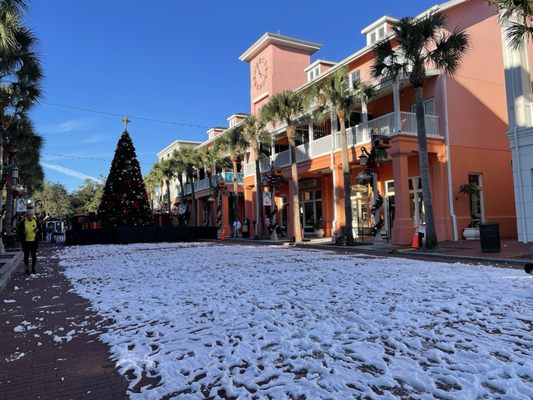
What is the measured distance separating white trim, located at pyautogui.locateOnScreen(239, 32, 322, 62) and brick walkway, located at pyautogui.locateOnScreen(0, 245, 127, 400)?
101 feet

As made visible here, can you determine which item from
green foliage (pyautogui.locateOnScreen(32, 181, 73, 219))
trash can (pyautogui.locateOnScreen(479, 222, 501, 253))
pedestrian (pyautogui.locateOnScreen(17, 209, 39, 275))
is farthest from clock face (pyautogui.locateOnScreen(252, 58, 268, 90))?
green foliage (pyautogui.locateOnScreen(32, 181, 73, 219))

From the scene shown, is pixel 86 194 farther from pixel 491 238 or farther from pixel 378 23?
pixel 491 238

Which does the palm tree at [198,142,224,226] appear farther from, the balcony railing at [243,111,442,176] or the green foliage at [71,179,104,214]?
the green foliage at [71,179,104,214]

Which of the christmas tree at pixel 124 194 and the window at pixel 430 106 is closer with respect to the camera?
the window at pixel 430 106

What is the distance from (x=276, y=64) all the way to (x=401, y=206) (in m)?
19.5

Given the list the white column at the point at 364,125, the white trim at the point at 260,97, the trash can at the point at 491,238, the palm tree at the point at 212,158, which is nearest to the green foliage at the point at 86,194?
the palm tree at the point at 212,158

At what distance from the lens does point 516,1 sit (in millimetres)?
11664

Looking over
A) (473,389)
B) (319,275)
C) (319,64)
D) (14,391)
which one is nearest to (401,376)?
Answer: (473,389)

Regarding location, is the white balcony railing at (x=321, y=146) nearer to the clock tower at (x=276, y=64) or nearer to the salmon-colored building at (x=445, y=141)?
the salmon-colored building at (x=445, y=141)

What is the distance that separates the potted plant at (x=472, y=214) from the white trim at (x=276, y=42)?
67.8 feet

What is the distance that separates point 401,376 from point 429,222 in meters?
13.3

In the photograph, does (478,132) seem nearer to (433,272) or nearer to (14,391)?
(433,272)

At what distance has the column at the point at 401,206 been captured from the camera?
63.9ft

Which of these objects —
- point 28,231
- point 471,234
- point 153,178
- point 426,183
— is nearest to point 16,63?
point 28,231
